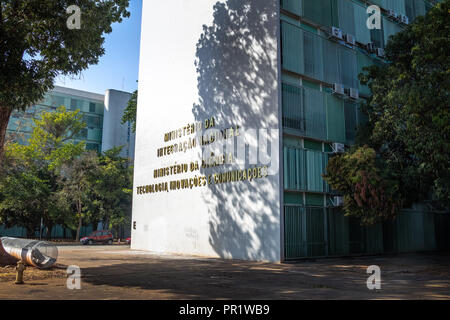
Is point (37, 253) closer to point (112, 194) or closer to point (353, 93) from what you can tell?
point (353, 93)

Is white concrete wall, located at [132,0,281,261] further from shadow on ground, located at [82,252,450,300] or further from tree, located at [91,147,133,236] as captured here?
tree, located at [91,147,133,236]

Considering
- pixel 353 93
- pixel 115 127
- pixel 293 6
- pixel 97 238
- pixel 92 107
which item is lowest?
pixel 97 238

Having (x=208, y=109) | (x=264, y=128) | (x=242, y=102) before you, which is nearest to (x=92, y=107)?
(x=208, y=109)

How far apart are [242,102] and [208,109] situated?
106 inches

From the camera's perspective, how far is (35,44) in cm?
1265

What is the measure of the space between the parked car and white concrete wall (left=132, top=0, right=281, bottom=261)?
35.8ft

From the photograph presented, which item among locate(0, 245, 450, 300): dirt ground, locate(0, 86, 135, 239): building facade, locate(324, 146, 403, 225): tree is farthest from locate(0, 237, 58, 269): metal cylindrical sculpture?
locate(0, 86, 135, 239): building facade

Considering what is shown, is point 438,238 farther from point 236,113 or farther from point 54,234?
point 54,234

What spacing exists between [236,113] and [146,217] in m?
10.3

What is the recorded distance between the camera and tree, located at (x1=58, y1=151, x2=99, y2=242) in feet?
124

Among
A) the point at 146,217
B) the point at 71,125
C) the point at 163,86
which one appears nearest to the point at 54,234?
the point at 71,125

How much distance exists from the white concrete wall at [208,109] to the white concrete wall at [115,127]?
33.3 meters
